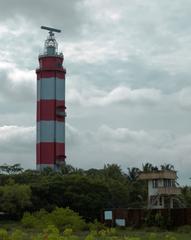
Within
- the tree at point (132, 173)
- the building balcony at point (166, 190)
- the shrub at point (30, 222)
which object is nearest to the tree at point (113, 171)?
the tree at point (132, 173)

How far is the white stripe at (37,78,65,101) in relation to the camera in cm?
6938

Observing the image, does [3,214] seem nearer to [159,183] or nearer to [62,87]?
[159,183]

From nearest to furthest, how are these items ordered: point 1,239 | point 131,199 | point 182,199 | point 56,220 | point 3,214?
point 1,239 < point 56,220 < point 3,214 < point 182,199 < point 131,199

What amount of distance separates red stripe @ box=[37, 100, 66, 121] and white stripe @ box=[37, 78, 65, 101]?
57cm

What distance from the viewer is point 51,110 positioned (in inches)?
2707

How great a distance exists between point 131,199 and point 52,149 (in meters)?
10.2

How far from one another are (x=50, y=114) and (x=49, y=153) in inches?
169

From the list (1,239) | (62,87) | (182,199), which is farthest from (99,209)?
(1,239)

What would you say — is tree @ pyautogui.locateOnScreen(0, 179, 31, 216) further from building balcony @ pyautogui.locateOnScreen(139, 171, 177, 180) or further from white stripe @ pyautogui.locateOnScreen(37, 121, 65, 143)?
white stripe @ pyautogui.locateOnScreen(37, 121, 65, 143)

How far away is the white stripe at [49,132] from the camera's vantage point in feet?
224

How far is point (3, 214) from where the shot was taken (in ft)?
179

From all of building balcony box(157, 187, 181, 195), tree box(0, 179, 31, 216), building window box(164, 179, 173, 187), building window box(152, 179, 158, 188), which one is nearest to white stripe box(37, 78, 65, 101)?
tree box(0, 179, 31, 216)

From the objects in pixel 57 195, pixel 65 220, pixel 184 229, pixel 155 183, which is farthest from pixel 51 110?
Answer: pixel 184 229

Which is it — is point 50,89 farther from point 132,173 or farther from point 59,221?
point 59,221
